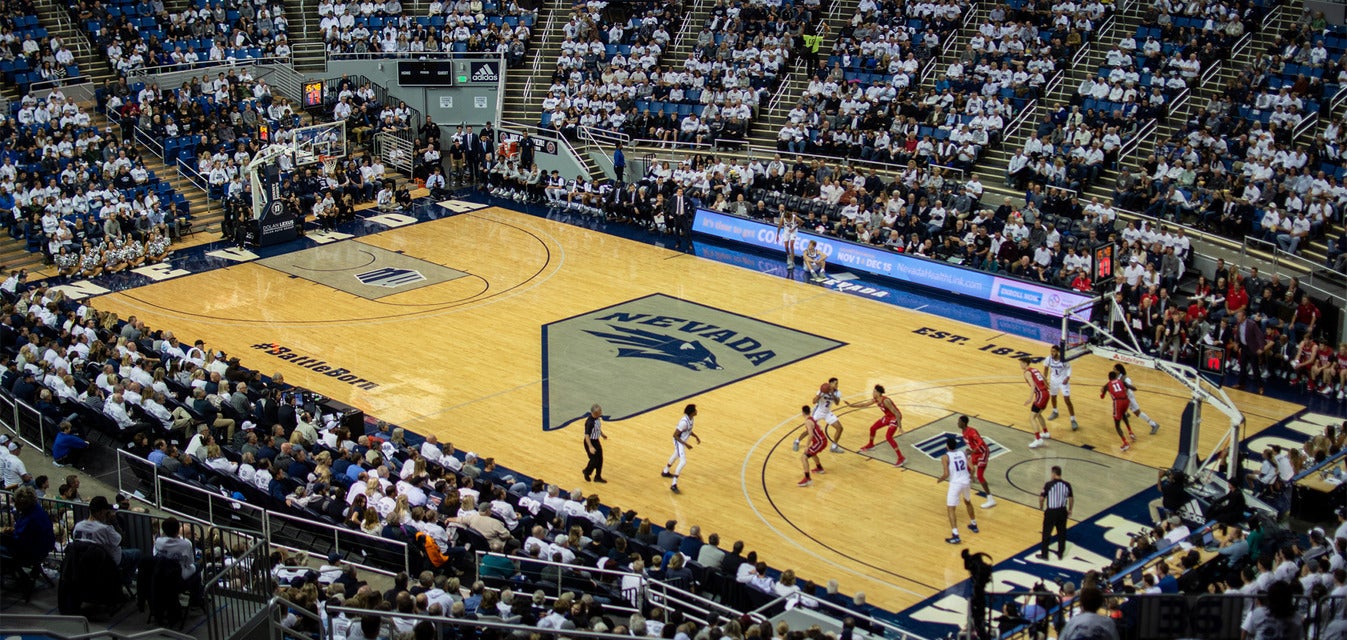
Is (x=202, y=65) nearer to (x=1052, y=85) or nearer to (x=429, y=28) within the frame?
(x=429, y=28)

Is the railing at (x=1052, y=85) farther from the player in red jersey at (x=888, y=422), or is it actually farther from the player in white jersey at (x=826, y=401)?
the player in white jersey at (x=826, y=401)

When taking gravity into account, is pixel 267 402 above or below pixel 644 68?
below

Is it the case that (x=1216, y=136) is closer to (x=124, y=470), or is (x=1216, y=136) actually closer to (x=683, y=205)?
(x=683, y=205)

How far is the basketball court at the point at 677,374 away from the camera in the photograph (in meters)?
21.9

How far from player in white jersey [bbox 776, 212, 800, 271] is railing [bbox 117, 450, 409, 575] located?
18455 millimetres

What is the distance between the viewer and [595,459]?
75.1 ft

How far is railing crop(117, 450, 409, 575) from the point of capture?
18.4 meters

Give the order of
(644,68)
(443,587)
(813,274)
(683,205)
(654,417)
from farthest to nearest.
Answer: (644,68) < (683,205) < (813,274) < (654,417) < (443,587)

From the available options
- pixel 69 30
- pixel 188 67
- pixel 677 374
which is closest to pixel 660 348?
pixel 677 374

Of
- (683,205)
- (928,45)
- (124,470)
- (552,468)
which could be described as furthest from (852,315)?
(124,470)

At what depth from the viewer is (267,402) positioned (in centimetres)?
2320

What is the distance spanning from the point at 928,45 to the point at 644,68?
364 inches

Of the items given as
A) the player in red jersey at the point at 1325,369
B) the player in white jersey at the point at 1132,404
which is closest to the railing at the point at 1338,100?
the player in red jersey at the point at 1325,369

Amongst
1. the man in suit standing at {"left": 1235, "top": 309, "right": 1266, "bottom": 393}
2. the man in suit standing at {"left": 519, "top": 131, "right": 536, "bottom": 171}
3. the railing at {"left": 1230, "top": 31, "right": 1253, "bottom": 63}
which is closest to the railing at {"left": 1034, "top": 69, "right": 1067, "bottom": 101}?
the railing at {"left": 1230, "top": 31, "right": 1253, "bottom": 63}
